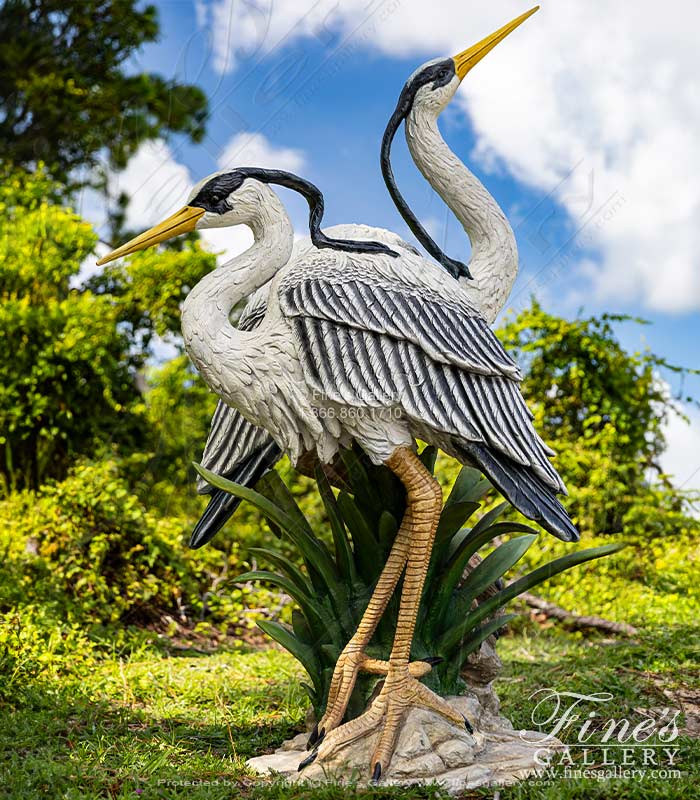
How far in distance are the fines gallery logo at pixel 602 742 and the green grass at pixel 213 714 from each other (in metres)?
0.06

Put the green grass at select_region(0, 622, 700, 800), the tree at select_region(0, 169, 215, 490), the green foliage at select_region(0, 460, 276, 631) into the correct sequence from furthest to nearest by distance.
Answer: the tree at select_region(0, 169, 215, 490), the green foliage at select_region(0, 460, 276, 631), the green grass at select_region(0, 622, 700, 800)

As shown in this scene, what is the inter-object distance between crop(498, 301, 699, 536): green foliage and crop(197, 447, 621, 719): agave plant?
3.33m

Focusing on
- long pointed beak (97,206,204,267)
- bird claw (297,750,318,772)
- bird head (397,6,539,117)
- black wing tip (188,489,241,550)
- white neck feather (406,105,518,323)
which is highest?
bird head (397,6,539,117)

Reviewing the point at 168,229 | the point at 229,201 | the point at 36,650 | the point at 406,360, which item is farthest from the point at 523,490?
the point at 36,650

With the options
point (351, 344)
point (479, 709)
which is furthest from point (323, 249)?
point (479, 709)

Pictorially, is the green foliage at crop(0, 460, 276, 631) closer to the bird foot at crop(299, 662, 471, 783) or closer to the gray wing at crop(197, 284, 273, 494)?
the gray wing at crop(197, 284, 273, 494)

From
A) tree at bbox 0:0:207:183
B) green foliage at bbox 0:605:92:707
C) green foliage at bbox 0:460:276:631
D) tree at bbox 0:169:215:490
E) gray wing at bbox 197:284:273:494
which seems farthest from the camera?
tree at bbox 0:0:207:183

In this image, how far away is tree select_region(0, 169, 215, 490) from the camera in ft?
19.3

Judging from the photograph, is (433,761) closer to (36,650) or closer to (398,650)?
(398,650)

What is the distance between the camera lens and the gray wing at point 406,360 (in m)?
2.50

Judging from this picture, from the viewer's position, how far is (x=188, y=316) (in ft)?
8.79

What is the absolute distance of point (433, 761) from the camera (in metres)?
2.55

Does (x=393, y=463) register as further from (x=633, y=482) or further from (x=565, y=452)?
(x=633, y=482)

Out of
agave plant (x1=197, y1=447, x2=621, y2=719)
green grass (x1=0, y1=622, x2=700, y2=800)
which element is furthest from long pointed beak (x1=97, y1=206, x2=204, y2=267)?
green grass (x1=0, y1=622, x2=700, y2=800)
